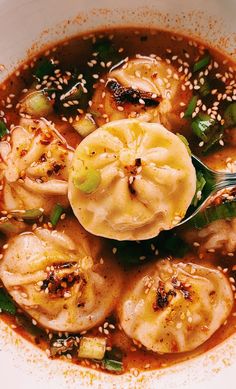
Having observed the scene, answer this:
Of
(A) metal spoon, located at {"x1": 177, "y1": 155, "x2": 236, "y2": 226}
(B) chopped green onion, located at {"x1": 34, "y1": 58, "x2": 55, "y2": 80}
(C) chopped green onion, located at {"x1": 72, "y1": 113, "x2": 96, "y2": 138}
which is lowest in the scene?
(A) metal spoon, located at {"x1": 177, "y1": 155, "x2": 236, "y2": 226}

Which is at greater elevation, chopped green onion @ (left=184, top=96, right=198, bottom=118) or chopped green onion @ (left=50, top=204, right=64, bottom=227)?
chopped green onion @ (left=184, top=96, right=198, bottom=118)

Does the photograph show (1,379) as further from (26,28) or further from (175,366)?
(26,28)

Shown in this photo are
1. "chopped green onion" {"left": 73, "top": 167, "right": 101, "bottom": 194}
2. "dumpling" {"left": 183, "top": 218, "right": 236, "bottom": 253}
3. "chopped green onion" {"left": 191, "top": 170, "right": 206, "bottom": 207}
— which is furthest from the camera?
"dumpling" {"left": 183, "top": 218, "right": 236, "bottom": 253}

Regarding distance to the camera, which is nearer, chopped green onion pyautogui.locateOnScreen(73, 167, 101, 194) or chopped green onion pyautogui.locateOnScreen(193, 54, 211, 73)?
chopped green onion pyautogui.locateOnScreen(73, 167, 101, 194)

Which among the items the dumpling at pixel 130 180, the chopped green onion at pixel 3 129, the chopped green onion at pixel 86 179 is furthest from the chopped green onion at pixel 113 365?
the chopped green onion at pixel 3 129

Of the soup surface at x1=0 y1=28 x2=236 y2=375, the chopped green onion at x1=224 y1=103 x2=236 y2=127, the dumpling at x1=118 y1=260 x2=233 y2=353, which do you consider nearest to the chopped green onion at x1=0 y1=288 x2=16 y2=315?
the soup surface at x1=0 y1=28 x2=236 y2=375

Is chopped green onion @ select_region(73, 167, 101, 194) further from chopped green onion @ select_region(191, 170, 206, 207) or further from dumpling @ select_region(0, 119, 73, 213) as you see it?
chopped green onion @ select_region(191, 170, 206, 207)
